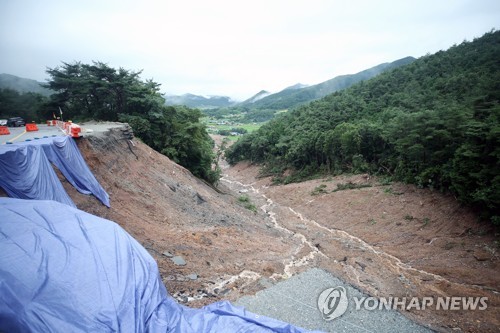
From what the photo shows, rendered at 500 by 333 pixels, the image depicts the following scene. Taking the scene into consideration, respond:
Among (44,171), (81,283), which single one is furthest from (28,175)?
(81,283)

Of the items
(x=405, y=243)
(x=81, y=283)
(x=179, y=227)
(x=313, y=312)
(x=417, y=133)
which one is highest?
(x=417, y=133)

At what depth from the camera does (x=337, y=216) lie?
2058 cm

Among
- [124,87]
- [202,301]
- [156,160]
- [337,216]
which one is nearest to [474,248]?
[337,216]

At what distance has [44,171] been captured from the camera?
8.09 m

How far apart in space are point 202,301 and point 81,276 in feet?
9.60

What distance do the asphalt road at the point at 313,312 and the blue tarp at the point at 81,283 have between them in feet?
3.66

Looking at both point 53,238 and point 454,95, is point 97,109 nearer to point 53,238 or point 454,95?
point 53,238

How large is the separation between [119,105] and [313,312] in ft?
65.4

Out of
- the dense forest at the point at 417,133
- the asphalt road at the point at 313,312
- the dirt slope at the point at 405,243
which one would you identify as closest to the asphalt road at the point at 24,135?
the asphalt road at the point at 313,312

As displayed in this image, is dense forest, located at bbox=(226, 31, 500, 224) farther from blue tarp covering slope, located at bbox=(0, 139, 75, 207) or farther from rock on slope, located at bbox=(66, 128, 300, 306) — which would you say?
blue tarp covering slope, located at bbox=(0, 139, 75, 207)

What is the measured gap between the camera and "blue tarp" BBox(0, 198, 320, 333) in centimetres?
389

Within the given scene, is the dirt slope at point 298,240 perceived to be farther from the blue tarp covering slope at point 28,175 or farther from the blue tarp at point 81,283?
the blue tarp at point 81,283

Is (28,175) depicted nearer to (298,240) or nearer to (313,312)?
(313,312)

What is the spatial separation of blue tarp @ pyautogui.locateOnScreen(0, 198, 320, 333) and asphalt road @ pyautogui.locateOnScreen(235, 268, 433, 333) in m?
1.12
